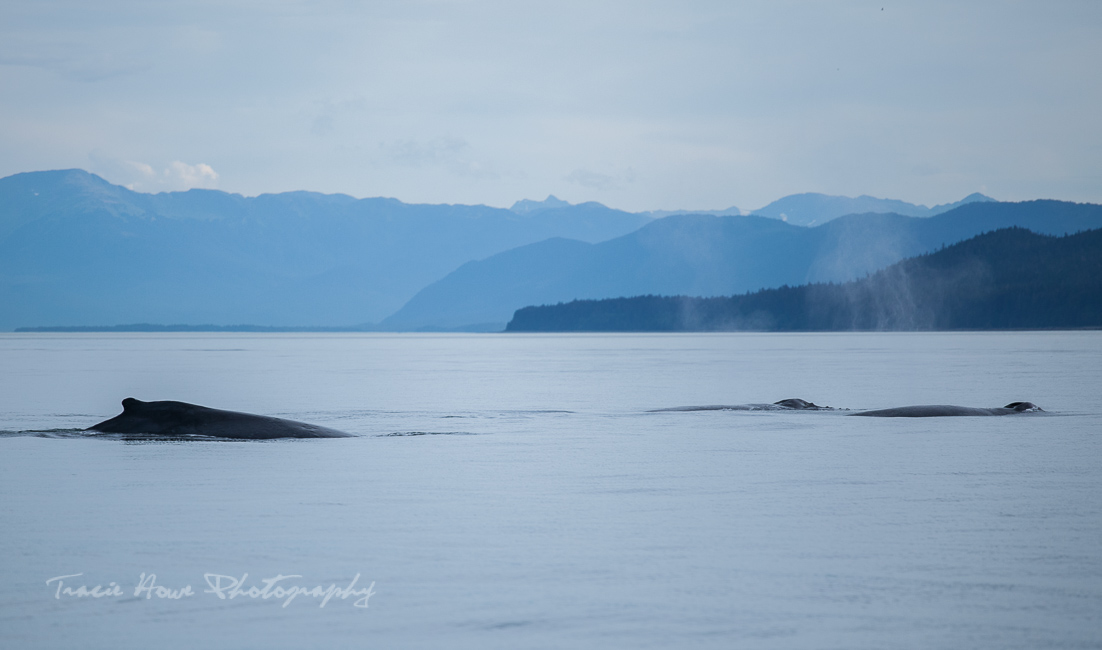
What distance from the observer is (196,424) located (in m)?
29.4

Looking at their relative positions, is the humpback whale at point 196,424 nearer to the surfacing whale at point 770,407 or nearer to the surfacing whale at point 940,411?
the surfacing whale at point 770,407

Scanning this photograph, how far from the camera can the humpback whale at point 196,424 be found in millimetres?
29172

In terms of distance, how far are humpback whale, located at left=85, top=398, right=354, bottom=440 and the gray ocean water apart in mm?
1427

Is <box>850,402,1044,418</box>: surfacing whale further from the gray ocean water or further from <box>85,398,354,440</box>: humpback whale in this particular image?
<box>85,398,354,440</box>: humpback whale

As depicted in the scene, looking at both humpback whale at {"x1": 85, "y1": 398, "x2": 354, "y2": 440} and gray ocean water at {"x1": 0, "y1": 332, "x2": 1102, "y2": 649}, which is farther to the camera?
humpback whale at {"x1": 85, "y1": 398, "x2": 354, "y2": 440}

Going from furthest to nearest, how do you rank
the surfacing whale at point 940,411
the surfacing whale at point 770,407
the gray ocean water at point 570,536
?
the surfacing whale at point 770,407
the surfacing whale at point 940,411
the gray ocean water at point 570,536

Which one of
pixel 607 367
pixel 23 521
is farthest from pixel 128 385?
pixel 23 521

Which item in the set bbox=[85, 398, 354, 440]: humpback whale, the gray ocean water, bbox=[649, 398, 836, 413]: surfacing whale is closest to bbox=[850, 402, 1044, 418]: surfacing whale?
bbox=[649, 398, 836, 413]: surfacing whale

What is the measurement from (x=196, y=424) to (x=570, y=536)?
17556mm

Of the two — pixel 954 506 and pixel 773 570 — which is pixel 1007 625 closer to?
pixel 773 570

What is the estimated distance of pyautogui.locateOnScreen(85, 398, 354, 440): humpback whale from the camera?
29172mm

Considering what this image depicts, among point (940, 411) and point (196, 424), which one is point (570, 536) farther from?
point (940, 411)

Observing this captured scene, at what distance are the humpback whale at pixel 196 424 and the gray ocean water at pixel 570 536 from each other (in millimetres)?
1427

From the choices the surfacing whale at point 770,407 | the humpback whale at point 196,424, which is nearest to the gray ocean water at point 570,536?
the humpback whale at point 196,424
